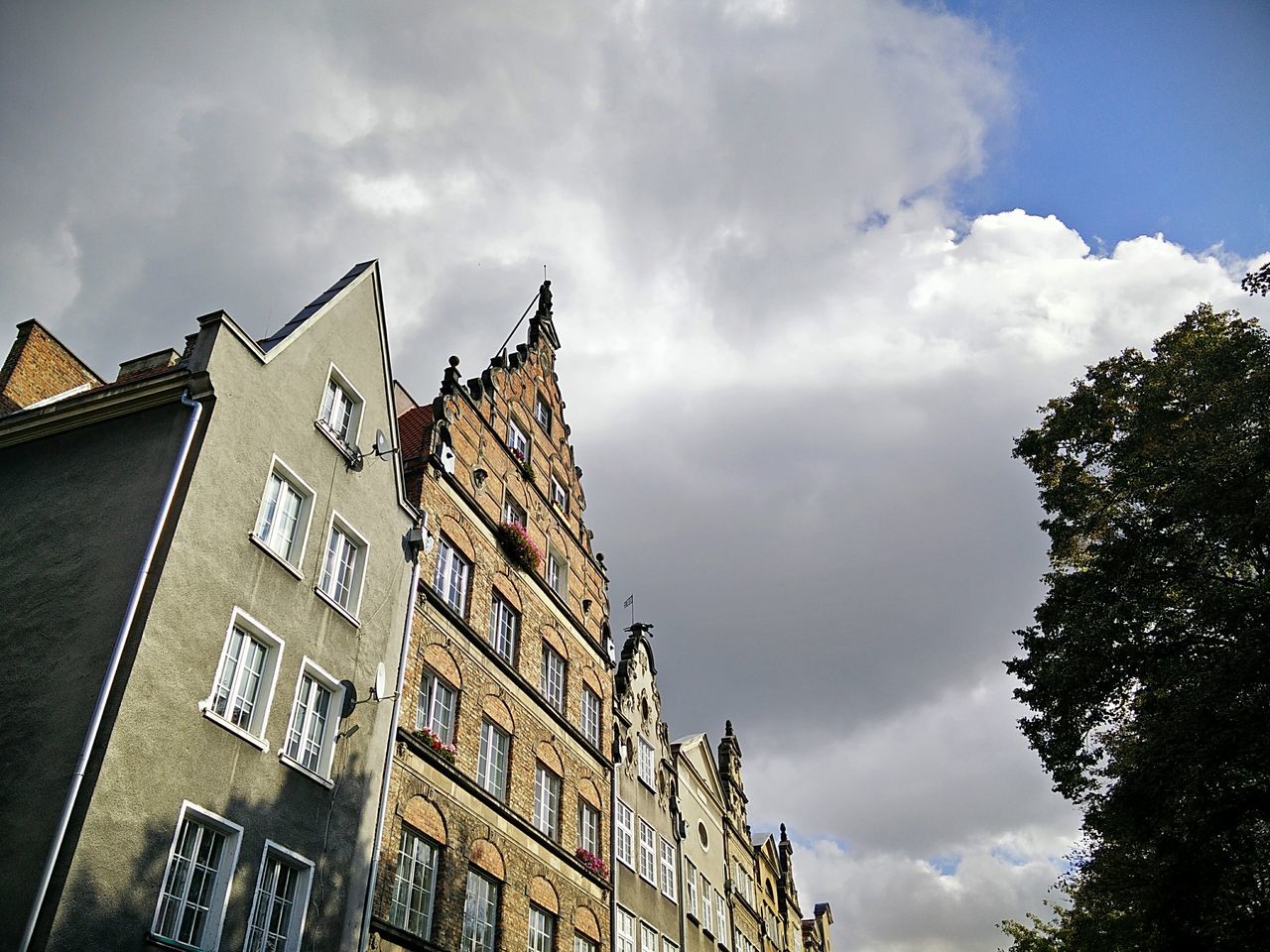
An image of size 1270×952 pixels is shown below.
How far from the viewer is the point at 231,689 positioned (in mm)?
15039

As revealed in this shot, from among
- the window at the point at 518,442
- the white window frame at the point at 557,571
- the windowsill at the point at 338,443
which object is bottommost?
the windowsill at the point at 338,443

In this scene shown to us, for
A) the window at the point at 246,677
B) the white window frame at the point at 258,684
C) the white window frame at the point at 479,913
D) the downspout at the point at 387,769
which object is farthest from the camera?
the white window frame at the point at 479,913

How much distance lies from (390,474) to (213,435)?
17.5ft

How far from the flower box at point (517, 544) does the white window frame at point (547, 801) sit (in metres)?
5.26

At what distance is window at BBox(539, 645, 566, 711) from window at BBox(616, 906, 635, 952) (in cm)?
613

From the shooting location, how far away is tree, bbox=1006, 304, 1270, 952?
19.0 metres

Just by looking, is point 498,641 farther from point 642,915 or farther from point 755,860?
point 755,860

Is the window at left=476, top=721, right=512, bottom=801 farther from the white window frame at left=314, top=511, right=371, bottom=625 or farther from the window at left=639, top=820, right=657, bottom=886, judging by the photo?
the window at left=639, top=820, right=657, bottom=886

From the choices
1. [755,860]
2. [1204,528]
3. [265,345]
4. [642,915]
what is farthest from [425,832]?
[755,860]

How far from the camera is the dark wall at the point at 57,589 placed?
12.3 m

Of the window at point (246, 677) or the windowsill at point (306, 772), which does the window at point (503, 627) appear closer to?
the windowsill at point (306, 772)

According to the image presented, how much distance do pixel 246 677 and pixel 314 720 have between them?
6.04ft

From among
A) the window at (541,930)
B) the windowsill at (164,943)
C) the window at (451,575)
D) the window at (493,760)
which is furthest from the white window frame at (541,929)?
the windowsill at (164,943)

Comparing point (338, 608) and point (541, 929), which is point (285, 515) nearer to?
point (338, 608)
